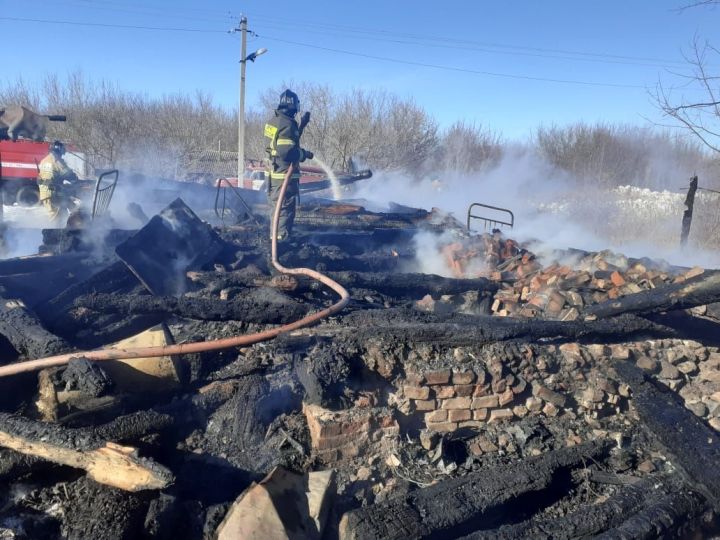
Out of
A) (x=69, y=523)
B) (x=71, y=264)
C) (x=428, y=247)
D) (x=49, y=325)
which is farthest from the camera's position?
(x=428, y=247)

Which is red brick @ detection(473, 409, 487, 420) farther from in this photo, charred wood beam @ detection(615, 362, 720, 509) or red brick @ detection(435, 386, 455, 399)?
charred wood beam @ detection(615, 362, 720, 509)

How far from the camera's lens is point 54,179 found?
11.7 metres

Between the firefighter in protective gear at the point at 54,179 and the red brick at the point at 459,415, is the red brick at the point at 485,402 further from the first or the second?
the firefighter in protective gear at the point at 54,179

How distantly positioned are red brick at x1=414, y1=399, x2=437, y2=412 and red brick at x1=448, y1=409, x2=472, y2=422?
0.16 metres

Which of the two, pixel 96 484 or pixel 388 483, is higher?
pixel 96 484

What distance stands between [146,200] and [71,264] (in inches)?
237

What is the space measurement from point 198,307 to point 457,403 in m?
2.66

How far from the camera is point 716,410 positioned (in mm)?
4398

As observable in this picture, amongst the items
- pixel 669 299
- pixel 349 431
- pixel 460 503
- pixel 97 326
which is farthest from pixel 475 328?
pixel 97 326

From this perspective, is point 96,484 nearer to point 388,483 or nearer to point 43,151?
point 388,483

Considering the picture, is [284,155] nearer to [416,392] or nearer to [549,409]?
[416,392]

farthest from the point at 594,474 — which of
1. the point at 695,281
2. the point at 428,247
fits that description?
the point at 428,247

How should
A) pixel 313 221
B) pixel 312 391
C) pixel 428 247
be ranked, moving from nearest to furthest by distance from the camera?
pixel 312 391, pixel 428 247, pixel 313 221

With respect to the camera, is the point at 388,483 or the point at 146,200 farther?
the point at 146,200
